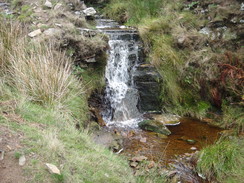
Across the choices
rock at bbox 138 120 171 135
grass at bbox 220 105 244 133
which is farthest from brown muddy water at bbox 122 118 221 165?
grass at bbox 220 105 244 133

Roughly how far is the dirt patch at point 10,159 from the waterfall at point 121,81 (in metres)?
2.91

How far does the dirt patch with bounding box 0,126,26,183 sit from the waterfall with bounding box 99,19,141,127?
9.54ft

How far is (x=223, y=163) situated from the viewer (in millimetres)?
3291

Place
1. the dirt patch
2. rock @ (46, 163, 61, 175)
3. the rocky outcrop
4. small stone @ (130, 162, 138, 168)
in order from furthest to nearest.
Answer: the rocky outcrop → small stone @ (130, 162, 138, 168) → rock @ (46, 163, 61, 175) → the dirt patch

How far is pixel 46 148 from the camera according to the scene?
95.0 inches

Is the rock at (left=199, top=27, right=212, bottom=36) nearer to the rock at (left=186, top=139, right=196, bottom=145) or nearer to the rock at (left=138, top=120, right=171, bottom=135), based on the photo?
the rock at (left=138, top=120, right=171, bottom=135)

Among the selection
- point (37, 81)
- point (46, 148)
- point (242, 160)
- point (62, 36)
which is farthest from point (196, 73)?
point (46, 148)

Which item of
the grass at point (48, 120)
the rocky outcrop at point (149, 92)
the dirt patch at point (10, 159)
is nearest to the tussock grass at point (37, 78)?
the grass at point (48, 120)

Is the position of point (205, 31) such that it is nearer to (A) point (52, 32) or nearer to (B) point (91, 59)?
(B) point (91, 59)

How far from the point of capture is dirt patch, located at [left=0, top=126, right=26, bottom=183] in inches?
77.6

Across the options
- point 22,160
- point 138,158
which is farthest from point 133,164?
point 22,160

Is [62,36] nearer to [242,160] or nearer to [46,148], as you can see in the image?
[46,148]

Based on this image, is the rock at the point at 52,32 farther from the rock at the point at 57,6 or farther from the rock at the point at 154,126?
the rock at the point at 154,126

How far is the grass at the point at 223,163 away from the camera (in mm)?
3197
